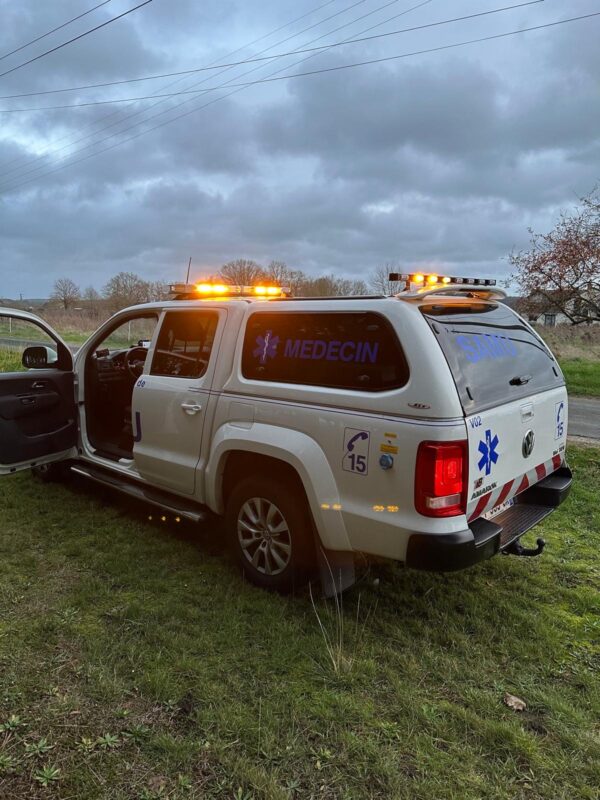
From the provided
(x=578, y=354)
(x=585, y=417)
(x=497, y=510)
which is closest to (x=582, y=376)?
(x=578, y=354)

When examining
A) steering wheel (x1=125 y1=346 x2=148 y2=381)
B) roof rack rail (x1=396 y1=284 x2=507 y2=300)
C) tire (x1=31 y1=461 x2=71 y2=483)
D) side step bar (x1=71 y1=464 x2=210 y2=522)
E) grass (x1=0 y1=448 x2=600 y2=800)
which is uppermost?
roof rack rail (x1=396 y1=284 x2=507 y2=300)

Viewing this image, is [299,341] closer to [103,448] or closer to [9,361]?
[103,448]

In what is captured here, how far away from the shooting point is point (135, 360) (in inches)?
222

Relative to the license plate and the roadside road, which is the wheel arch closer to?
the license plate

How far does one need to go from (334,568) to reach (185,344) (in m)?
1.97

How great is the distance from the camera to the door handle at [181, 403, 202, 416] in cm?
366

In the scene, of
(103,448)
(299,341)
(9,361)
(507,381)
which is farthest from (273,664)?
(9,361)

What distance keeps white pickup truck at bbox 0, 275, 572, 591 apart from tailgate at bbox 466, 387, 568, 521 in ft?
0.04

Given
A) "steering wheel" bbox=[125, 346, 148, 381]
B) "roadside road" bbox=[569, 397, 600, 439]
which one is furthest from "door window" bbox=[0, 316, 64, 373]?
"roadside road" bbox=[569, 397, 600, 439]

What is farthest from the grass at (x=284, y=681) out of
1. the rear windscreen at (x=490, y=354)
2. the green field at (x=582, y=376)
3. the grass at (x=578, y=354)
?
the grass at (x=578, y=354)

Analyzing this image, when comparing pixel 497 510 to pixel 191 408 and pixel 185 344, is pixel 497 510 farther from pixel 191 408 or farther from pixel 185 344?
pixel 185 344

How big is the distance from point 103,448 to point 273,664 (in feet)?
9.81

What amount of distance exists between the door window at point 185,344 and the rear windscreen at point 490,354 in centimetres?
167

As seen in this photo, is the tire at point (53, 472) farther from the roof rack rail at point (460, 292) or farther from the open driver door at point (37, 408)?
the roof rack rail at point (460, 292)
